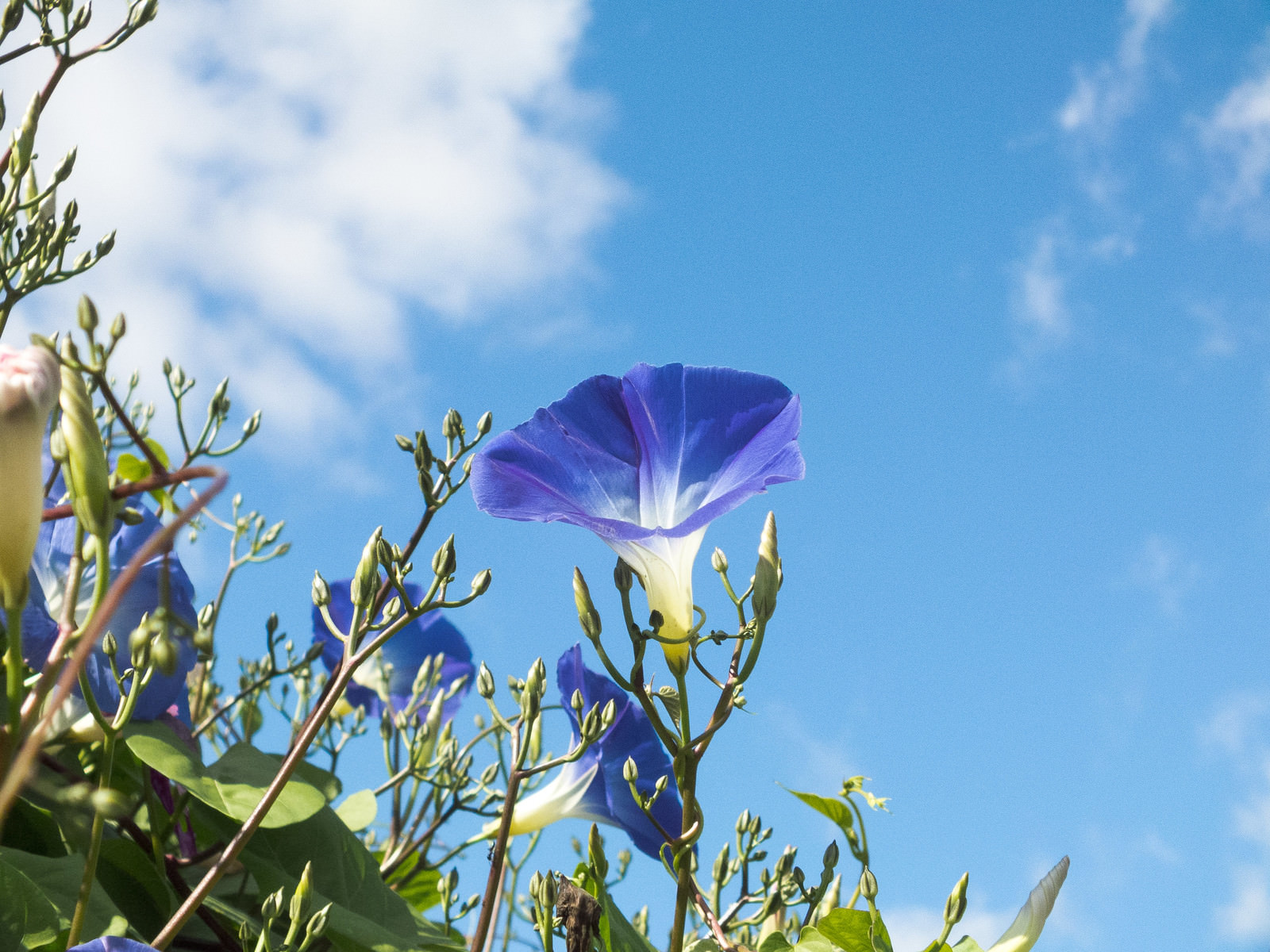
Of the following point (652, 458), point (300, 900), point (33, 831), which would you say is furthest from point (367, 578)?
point (33, 831)

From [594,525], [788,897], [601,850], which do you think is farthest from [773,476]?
[788,897]

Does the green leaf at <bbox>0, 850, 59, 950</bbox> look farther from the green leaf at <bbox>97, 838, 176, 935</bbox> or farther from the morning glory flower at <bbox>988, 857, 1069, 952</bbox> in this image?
the morning glory flower at <bbox>988, 857, 1069, 952</bbox>

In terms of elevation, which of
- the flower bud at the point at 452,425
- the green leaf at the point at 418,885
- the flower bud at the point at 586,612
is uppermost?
the flower bud at the point at 452,425

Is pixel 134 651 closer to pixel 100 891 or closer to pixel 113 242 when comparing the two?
pixel 100 891

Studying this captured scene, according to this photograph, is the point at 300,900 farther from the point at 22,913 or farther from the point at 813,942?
the point at 813,942

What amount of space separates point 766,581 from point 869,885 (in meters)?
0.32

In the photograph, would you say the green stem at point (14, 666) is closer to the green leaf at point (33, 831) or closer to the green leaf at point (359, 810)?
the green leaf at point (33, 831)

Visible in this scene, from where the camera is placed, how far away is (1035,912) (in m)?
1.04

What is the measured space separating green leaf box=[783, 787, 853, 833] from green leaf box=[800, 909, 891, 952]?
0.51 ft

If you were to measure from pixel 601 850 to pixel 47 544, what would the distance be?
757mm

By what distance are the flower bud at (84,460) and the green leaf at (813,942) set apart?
0.77 m

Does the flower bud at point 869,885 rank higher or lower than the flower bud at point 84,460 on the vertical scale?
higher

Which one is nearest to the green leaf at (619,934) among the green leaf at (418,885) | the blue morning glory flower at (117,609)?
the blue morning glory flower at (117,609)

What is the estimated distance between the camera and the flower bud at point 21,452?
585 mm
